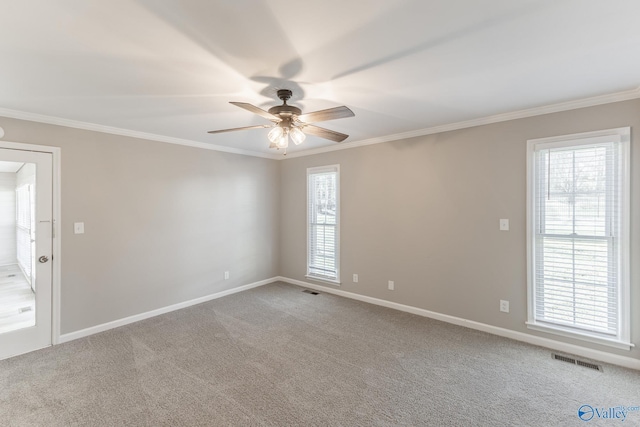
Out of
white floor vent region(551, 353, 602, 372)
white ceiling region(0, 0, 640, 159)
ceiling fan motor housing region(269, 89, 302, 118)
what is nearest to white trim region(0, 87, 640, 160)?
white ceiling region(0, 0, 640, 159)

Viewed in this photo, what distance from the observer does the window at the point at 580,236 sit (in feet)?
8.64

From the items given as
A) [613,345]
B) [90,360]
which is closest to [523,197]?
[613,345]

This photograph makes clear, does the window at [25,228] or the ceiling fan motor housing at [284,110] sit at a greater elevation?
the ceiling fan motor housing at [284,110]

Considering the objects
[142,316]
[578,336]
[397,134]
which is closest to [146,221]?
[142,316]

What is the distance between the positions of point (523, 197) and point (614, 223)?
0.74 m

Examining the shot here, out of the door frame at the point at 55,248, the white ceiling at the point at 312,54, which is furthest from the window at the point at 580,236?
the door frame at the point at 55,248

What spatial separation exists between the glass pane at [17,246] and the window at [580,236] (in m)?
5.35

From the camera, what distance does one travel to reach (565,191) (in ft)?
9.43

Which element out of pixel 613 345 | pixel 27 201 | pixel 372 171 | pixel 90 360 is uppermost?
pixel 372 171

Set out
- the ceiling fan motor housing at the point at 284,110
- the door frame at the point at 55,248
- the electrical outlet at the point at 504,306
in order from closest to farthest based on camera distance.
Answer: the ceiling fan motor housing at the point at 284,110 < the door frame at the point at 55,248 < the electrical outlet at the point at 504,306

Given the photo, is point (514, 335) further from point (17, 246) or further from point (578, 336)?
point (17, 246)

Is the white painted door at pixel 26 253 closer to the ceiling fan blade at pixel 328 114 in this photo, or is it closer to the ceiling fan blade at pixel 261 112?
the ceiling fan blade at pixel 261 112

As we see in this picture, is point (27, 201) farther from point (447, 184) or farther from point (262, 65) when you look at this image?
point (447, 184)

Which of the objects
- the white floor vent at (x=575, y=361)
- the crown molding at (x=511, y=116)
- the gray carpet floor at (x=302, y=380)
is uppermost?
the crown molding at (x=511, y=116)
